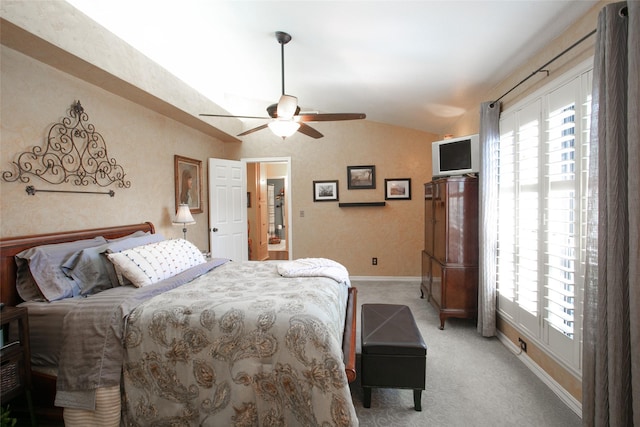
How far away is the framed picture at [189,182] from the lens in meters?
3.98

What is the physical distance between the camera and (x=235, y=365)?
166cm

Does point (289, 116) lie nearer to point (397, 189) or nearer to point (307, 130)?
point (307, 130)

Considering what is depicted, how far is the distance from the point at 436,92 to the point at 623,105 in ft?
7.47

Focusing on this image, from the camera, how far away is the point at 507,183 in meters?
2.84

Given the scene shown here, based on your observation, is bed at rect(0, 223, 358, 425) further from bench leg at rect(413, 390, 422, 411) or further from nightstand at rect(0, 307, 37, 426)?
bench leg at rect(413, 390, 422, 411)

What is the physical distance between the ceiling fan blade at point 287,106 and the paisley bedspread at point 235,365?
1619 millimetres

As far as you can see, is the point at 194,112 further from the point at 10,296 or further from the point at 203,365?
the point at 203,365

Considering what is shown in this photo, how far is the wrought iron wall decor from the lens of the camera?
2207mm

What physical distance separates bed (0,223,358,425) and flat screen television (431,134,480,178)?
2356 mm

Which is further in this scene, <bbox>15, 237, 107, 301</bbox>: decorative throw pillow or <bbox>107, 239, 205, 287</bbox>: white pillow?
<bbox>107, 239, 205, 287</bbox>: white pillow

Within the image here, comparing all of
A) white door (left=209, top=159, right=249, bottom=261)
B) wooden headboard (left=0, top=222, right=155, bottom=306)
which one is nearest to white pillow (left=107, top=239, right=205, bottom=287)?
wooden headboard (left=0, top=222, right=155, bottom=306)

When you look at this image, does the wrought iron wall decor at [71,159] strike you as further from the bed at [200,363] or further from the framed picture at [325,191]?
the framed picture at [325,191]

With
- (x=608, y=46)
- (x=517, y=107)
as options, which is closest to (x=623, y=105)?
(x=608, y=46)

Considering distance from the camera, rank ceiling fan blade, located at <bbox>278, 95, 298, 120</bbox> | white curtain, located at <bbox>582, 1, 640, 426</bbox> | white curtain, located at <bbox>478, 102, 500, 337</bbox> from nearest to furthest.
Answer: white curtain, located at <bbox>582, 1, 640, 426</bbox> < ceiling fan blade, located at <bbox>278, 95, 298, 120</bbox> < white curtain, located at <bbox>478, 102, 500, 337</bbox>
